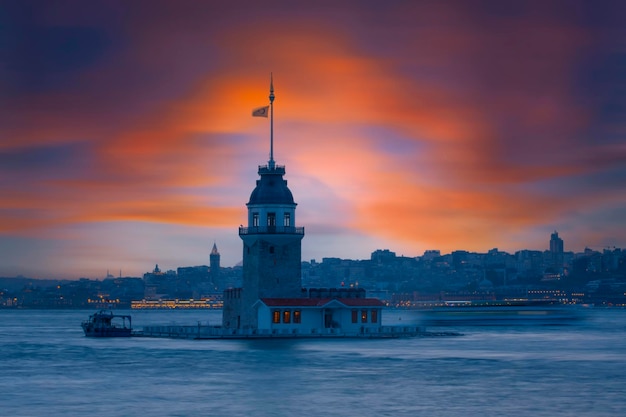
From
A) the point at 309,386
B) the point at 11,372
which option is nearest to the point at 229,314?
the point at 11,372

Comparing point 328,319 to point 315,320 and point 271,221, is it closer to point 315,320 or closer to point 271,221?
point 315,320

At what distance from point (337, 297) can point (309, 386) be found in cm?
3856

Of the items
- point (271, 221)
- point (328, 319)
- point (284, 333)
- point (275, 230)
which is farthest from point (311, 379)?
point (328, 319)

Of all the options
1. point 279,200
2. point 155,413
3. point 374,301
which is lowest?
point 155,413

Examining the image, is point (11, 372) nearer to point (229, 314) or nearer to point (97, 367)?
point (97, 367)

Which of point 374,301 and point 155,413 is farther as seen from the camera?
point 374,301

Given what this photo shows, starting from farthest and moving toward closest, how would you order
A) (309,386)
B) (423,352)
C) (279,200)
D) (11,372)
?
(279,200) → (423,352) → (11,372) → (309,386)

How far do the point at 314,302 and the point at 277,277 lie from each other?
4186mm

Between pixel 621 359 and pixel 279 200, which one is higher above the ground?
pixel 279 200

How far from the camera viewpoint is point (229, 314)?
108 metres

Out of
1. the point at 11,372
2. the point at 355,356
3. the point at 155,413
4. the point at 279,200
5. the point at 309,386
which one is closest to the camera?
the point at 155,413

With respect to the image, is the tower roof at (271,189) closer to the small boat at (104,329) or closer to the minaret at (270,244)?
the minaret at (270,244)

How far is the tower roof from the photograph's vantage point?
328 feet

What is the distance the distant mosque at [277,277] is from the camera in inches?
3866
